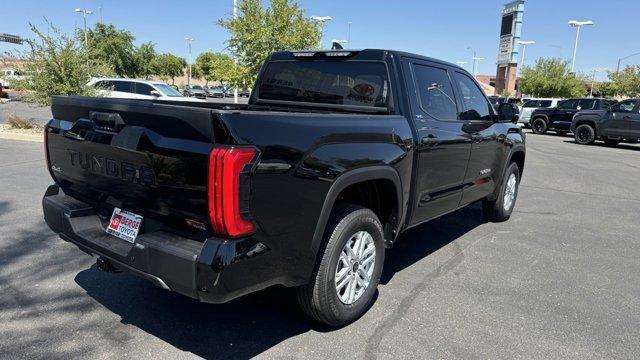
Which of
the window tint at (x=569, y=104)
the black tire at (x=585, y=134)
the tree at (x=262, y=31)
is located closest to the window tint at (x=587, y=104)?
the window tint at (x=569, y=104)

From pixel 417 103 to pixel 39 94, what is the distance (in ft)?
40.6

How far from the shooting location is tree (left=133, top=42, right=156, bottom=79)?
158ft

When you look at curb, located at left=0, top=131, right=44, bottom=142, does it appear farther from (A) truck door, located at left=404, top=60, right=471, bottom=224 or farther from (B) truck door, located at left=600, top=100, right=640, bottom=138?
(B) truck door, located at left=600, top=100, right=640, bottom=138

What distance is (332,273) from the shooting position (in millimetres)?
3102

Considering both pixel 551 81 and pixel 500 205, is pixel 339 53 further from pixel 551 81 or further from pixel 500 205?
pixel 551 81

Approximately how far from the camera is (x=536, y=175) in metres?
10.8

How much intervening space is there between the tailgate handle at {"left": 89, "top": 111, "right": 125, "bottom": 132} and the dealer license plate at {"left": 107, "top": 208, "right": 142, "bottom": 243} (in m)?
0.50

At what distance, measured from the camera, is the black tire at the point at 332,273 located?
3076mm

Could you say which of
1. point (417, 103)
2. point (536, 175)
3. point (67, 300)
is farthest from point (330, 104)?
point (536, 175)

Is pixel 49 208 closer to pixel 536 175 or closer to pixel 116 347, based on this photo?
pixel 116 347

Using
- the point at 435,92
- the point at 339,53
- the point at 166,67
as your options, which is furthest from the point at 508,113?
the point at 166,67

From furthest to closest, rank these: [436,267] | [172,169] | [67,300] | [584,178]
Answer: [584,178] → [436,267] → [67,300] → [172,169]

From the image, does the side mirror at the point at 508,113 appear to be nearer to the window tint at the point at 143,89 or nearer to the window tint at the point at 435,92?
the window tint at the point at 435,92

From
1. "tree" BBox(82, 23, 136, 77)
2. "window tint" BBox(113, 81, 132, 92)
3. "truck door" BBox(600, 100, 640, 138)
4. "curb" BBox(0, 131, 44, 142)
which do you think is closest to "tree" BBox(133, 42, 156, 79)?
"tree" BBox(82, 23, 136, 77)
